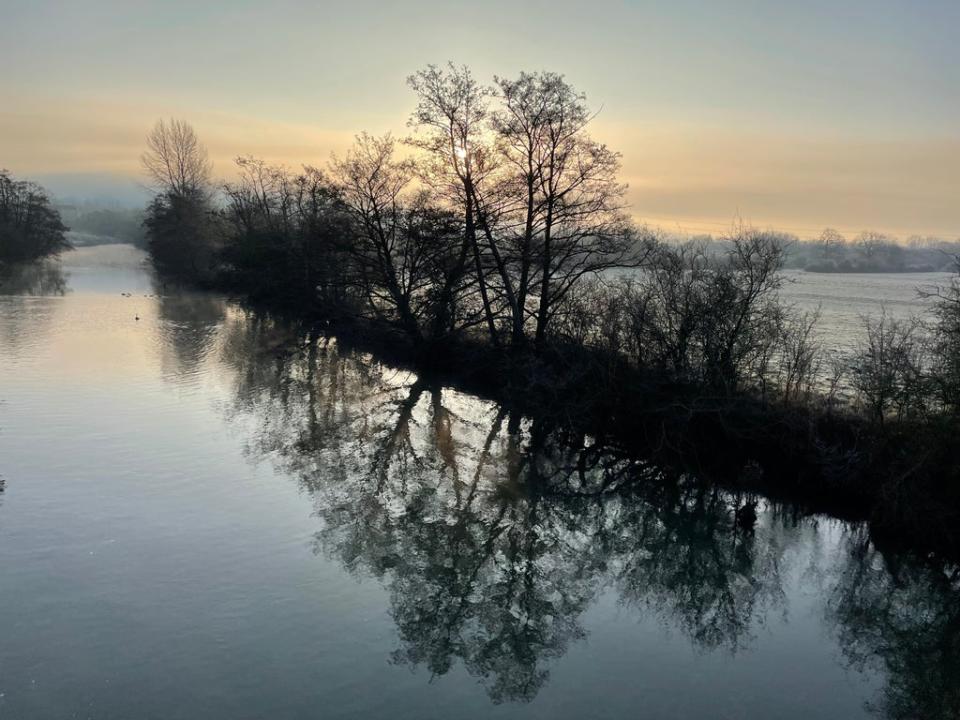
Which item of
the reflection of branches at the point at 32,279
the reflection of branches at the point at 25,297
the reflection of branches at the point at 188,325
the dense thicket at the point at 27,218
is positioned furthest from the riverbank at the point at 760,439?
the dense thicket at the point at 27,218

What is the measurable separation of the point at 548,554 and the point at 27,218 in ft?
233

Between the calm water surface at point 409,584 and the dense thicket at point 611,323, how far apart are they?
1.47 meters

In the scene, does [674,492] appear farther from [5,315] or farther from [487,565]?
[5,315]

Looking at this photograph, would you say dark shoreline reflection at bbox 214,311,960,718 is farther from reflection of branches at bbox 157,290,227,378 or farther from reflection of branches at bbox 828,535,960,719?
reflection of branches at bbox 157,290,227,378

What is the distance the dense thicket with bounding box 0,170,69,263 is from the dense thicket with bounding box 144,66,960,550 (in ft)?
132

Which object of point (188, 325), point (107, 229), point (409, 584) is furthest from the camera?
point (107, 229)

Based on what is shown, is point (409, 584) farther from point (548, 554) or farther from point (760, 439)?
point (760, 439)

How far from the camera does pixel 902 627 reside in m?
10.3

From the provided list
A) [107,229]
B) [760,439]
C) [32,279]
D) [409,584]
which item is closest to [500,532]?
[409,584]

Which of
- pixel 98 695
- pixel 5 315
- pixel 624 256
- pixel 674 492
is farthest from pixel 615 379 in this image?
pixel 5 315

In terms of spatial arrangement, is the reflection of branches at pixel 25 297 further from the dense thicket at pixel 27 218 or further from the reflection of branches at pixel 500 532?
the reflection of branches at pixel 500 532

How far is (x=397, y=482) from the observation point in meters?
14.7

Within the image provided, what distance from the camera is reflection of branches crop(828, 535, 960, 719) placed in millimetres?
8539

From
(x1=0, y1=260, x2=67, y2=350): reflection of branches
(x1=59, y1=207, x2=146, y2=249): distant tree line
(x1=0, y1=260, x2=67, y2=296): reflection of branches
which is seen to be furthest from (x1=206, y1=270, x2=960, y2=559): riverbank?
(x1=59, y1=207, x2=146, y2=249): distant tree line
